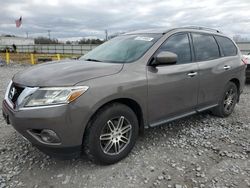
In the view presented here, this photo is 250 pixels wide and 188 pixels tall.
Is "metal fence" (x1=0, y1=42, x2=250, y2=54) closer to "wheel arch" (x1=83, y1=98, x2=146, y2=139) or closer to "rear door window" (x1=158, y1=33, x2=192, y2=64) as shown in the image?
"rear door window" (x1=158, y1=33, x2=192, y2=64)

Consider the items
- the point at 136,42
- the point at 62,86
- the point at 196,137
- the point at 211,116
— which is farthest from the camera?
the point at 211,116

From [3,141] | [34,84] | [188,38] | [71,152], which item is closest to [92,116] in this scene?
[71,152]

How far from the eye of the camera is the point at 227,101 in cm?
499

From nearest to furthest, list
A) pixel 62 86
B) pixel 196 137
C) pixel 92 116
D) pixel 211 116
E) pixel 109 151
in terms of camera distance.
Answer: pixel 62 86 < pixel 92 116 < pixel 109 151 < pixel 196 137 < pixel 211 116

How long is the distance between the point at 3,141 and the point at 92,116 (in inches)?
72.3

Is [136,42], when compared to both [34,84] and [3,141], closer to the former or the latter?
[34,84]

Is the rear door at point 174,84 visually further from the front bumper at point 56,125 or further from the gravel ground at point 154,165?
the front bumper at point 56,125

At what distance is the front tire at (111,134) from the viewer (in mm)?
2855

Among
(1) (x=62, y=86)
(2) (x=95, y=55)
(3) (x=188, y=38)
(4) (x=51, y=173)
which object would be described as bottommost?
(4) (x=51, y=173)

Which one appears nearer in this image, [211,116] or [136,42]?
[136,42]

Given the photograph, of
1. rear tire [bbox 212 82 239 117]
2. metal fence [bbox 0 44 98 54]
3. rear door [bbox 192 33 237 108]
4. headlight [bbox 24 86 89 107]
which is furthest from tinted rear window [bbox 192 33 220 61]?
metal fence [bbox 0 44 98 54]

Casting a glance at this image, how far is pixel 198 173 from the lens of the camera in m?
2.96

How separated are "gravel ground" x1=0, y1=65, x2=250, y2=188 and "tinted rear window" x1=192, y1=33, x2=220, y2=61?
1.31 meters

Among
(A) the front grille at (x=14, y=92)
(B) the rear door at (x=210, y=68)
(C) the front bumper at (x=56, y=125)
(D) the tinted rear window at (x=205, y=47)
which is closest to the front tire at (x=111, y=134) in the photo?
(C) the front bumper at (x=56, y=125)
